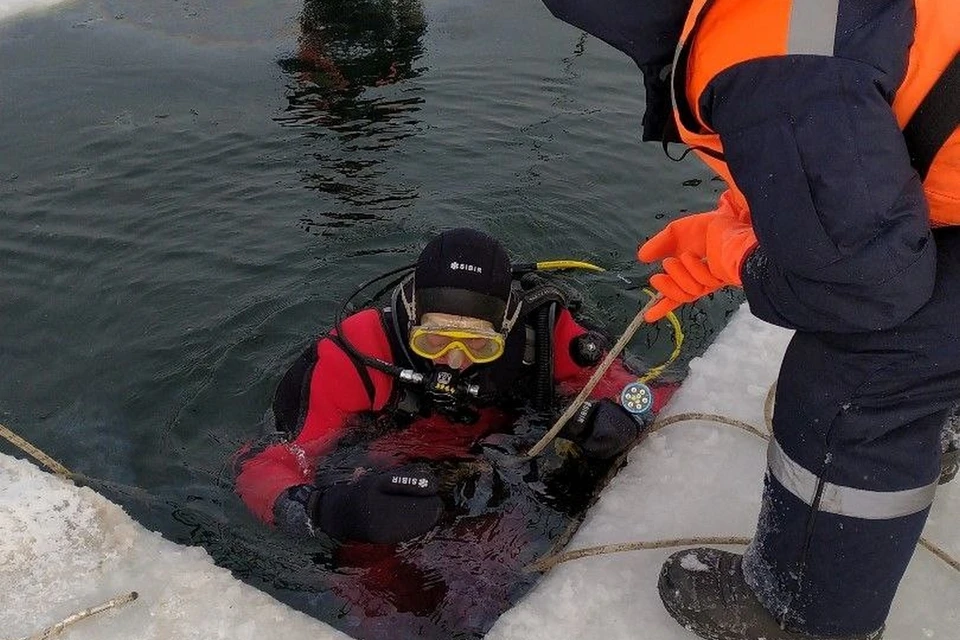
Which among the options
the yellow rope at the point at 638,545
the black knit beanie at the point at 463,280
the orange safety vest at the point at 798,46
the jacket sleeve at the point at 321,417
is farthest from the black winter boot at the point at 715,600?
the jacket sleeve at the point at 321,417

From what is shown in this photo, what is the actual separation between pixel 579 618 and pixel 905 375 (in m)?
1.04

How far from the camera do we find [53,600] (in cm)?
206

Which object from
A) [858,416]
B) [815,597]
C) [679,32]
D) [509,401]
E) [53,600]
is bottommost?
[509,401]

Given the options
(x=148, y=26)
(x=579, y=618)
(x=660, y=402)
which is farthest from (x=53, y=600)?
(x=148, y=26)

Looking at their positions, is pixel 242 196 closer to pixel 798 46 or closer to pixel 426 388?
pixel 426 388

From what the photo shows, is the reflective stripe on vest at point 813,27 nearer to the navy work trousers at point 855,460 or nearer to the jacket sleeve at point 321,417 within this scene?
the navy work trousers at point 855,460

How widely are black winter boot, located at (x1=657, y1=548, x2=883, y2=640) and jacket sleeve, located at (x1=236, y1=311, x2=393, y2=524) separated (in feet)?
4.87

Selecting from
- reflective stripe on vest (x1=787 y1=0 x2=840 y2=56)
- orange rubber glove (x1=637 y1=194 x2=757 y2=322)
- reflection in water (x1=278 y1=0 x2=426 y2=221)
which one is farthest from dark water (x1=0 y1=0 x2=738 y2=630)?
reflective stripe on vest (x1=787 y1=0 x2=840 y2=56)

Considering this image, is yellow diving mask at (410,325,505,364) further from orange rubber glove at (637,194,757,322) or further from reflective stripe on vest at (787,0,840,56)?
reflective stripe on vest at (787,0,840,56)

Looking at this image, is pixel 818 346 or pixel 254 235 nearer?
pixel 818 346

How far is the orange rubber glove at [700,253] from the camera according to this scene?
1727 millimetres

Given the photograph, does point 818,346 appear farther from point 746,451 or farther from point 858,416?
point 746,451

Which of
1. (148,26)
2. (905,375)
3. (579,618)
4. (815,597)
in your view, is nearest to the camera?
(905,375)

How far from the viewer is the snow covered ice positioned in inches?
78.7
